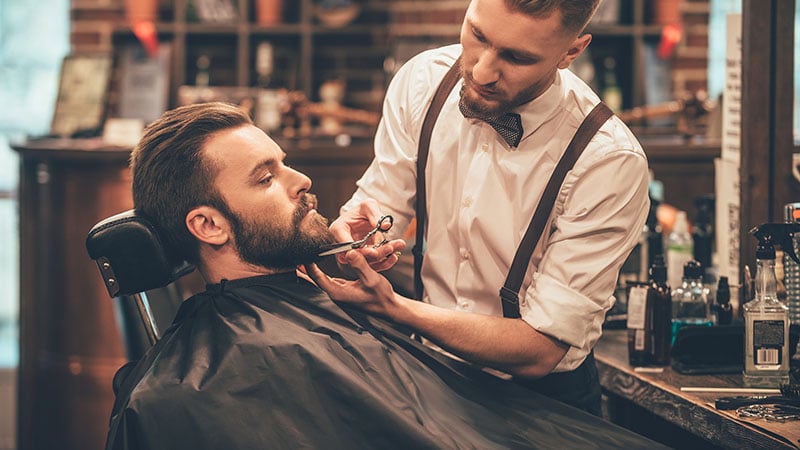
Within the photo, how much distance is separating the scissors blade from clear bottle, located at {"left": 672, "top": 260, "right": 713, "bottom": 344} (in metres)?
0.85

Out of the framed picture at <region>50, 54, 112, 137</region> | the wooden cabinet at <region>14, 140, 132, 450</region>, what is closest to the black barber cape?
the wooden cabinet at <region>14, 140, 132, 450</region>

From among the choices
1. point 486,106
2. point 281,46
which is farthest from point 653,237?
point 281,46

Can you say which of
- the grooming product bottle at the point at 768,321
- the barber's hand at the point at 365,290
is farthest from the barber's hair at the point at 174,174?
the grooming product bottle at the point at 768,321

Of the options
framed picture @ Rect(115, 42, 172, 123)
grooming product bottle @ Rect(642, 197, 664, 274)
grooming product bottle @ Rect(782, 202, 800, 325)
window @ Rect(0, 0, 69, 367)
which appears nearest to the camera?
grooming product bottle @ Rect(782, 202, 800, 325)

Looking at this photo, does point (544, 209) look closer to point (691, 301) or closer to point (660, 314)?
point (660, 314)

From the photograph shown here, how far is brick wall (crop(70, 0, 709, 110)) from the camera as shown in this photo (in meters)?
4.95

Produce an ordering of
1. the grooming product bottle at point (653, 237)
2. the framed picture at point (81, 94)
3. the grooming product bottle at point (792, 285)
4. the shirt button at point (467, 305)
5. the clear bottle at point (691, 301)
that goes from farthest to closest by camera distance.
A: the framed picture at point (81, 94)
the grooming product bottle at point (653, 237)
the clear bottle at point (691, 301)
the grooming product bottle at point (792, 285)
the shirt button at point (467, 305)

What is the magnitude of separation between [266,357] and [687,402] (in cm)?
79

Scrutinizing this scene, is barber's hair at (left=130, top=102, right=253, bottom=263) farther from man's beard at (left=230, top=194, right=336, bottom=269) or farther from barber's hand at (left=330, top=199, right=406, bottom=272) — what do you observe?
barber's hand at (left=330, top=199, right=406, bottom=272)

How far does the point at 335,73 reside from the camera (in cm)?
501

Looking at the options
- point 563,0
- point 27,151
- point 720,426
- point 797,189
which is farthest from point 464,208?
point 27,151

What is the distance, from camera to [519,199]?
2035mm

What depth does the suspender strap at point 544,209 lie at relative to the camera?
1.96 meters

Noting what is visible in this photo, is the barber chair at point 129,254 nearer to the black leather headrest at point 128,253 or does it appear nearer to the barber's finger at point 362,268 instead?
the black leather headrest at point 128,253
